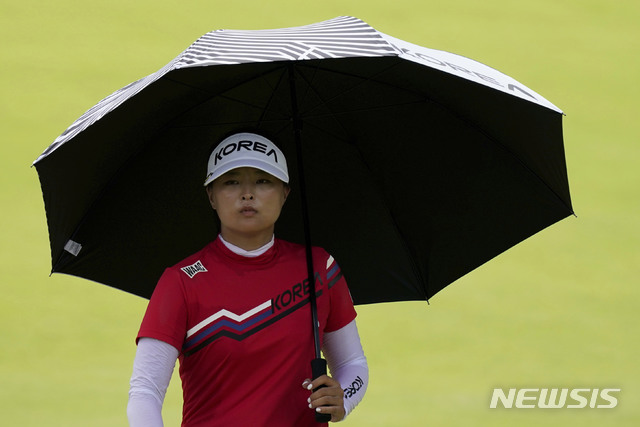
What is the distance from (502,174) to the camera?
2.66m

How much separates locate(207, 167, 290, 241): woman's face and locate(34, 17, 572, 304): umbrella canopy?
159 millimetres

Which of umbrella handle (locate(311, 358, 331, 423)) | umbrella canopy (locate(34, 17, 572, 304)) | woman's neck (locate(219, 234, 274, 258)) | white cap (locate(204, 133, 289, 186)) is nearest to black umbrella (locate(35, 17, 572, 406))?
umbrella canopy (locate(34, 17, 572, 304))

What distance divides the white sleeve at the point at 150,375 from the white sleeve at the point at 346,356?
409 millimetres

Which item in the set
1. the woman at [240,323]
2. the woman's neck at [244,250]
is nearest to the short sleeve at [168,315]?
the woman at [240,323]

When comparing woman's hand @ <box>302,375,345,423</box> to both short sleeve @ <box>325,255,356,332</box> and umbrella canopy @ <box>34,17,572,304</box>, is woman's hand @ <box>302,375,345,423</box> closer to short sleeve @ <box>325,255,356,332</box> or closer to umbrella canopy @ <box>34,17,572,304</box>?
short sleeve @ <box>325,255,356,332</box>

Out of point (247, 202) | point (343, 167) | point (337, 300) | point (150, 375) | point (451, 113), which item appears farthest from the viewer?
point (343, 167)

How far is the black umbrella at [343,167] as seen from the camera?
2.44m

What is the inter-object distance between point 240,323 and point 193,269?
0.50 feet

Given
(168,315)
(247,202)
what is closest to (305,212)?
(247,202)

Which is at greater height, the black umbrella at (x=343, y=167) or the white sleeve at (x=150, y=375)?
the black umbrella at (x=343, y=167)

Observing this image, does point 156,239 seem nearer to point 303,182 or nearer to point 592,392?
point 303,182

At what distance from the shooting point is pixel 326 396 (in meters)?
2.19

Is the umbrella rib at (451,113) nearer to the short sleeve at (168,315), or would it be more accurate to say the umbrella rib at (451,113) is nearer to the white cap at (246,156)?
the white cap at (246,156)

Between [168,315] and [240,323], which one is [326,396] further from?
[168,315]
